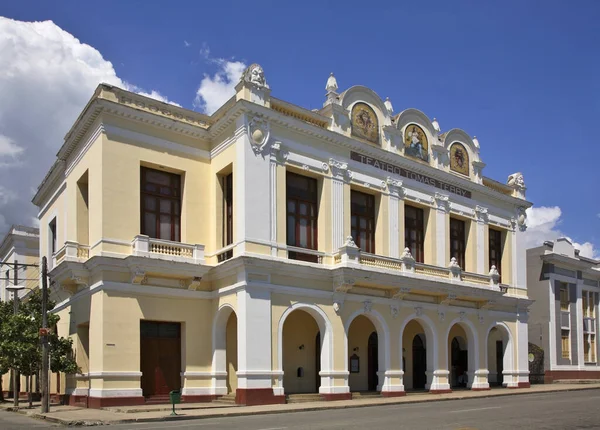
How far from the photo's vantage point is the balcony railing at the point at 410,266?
90.8 ft

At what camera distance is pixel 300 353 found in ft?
96.5

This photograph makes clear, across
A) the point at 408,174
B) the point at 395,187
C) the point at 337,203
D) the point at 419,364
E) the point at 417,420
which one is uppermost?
the point at 408,174

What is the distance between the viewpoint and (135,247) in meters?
24.5

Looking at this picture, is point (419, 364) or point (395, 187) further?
point (419, 364)

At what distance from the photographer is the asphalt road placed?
648 inches

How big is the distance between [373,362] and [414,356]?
329cm

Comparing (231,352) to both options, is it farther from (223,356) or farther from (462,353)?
(462,353)

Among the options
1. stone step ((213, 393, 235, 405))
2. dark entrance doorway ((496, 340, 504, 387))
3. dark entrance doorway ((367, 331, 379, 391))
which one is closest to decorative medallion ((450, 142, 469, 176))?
dark entrance doorway ((367, 331, 379, 391))

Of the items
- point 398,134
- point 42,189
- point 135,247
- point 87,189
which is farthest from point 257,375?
point 42,189

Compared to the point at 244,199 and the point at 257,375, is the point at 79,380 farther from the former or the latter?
the point at 244,199

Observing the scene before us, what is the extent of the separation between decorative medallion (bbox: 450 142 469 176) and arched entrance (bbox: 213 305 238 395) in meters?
15.0

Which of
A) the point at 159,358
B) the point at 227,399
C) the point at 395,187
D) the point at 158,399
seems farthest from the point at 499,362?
the point at 158,399

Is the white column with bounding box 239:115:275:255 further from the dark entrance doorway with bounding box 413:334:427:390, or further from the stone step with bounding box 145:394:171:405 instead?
the dark entrance doorway with bounding box 413:334:427:390

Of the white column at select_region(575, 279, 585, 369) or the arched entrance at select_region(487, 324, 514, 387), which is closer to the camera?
the arched entrance at select_region(487, 324, 514, 387)
